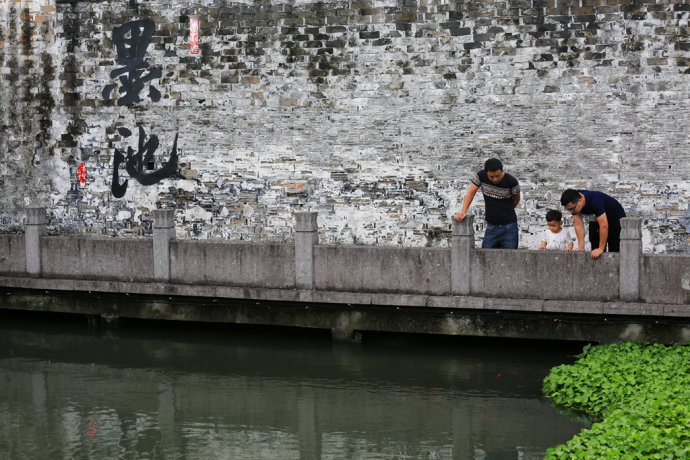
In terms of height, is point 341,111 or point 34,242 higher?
point 341,111

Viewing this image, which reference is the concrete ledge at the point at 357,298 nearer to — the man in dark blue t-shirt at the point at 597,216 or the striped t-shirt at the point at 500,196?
the man in dark blue t-shirt at the point at 597,216

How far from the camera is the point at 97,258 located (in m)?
12.0

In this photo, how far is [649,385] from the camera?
8508 mm

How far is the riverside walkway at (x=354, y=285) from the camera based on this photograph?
987cm

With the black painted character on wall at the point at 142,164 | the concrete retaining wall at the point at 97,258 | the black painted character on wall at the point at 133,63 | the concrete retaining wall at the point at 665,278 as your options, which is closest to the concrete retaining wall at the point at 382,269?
the concrete retaining wall at the point at 665,278

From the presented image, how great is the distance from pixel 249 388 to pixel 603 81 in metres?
6.14

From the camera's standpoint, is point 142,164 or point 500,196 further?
point 142,164

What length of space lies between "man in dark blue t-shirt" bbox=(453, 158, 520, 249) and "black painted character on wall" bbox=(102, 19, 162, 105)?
593 cm

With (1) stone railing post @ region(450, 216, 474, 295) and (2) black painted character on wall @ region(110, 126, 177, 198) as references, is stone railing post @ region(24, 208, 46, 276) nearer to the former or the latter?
(2) black painted character on wall @ region(110, 126, 177, 198)

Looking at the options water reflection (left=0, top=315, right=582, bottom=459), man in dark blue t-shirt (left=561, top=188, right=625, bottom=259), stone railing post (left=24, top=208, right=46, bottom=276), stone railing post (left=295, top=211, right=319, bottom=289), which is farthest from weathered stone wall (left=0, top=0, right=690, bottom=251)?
stone railing post (left=295, top=211, right=319, bottom=289)

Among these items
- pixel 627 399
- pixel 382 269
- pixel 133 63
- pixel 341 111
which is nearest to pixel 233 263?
pixel 382 269

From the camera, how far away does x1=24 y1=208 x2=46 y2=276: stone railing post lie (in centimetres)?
1237

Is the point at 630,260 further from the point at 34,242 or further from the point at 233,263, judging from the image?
the point at 34,242

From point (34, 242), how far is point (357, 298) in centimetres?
416
